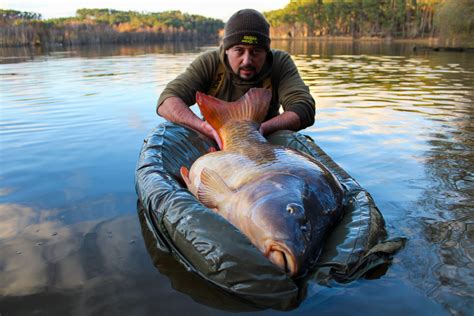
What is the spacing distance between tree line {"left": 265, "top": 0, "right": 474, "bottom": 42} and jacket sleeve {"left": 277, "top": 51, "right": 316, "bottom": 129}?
143ft

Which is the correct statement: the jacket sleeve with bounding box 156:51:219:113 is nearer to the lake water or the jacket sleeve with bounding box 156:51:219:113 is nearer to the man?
the man

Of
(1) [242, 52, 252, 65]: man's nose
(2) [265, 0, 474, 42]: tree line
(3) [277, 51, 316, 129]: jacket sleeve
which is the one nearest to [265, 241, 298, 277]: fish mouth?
(3) [277, 51, 316, 129]: jacket sleeve

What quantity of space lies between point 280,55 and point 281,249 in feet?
9.23

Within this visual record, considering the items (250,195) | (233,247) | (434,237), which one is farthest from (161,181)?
(434,237)

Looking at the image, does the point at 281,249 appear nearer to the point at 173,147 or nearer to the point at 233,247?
the point at 233,247

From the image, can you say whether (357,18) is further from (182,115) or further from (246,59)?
(182,115)

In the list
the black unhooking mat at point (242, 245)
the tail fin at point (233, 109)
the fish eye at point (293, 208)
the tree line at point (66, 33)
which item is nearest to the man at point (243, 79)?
the tail fin at point (233, 109)

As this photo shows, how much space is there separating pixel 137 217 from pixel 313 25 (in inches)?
3530

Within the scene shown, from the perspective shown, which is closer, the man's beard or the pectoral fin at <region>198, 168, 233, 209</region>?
the pectoral fin at <region>198, 168, 233, 209</region>

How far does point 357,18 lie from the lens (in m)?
76.2

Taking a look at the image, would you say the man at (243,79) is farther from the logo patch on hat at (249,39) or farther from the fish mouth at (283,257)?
the fish mouth at (283,257)

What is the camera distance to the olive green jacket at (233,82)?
4.23 metres

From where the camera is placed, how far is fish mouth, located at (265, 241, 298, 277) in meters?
2.07

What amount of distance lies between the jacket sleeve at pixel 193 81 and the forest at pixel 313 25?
31.4 meters
